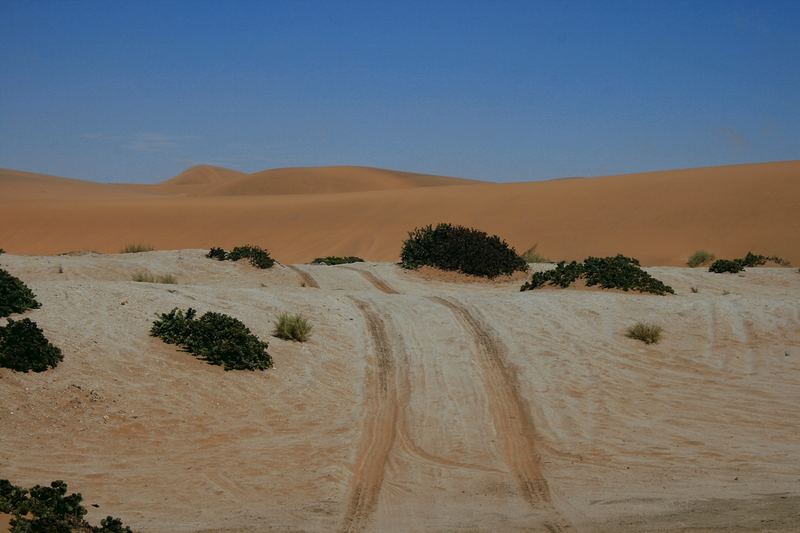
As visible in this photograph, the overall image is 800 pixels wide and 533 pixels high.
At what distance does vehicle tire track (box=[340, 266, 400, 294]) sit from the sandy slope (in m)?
3.77

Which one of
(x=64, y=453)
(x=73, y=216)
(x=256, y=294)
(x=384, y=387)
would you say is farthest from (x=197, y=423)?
(x=73, y=216)

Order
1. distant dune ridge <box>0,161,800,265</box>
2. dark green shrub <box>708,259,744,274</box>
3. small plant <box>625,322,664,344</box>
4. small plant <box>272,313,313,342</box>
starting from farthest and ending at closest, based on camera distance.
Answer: distant dune ridge <box>0,161,800,265</box> → dark green shrub <box>708,259,744,274</box> → small plant <box>625,322,664,344</box> → small plant <box>272,313,313,342</box>

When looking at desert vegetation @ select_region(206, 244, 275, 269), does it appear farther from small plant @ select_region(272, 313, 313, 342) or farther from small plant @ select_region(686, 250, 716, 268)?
small plant @ select_region(686, 250, 716, 268)

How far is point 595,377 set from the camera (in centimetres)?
1311

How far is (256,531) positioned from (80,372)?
4672mm

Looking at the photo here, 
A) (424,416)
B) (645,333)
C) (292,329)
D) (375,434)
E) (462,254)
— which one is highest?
(462,254)

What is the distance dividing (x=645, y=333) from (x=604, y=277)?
3931 mm

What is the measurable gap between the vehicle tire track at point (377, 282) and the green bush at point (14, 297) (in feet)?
31.1

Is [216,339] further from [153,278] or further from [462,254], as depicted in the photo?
[462,254]

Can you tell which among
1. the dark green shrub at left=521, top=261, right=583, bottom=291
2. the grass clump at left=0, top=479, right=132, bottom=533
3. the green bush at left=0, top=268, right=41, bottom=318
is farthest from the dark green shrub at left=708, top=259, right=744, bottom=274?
the grass clump at left=0, top=479, right=132, bottom=533

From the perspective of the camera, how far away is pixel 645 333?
15.1 m

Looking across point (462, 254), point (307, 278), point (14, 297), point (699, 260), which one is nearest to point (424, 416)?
point (14, 297)

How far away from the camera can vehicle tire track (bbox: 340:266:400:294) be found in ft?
69.7

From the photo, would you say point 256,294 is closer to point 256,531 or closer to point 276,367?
point 276,367
